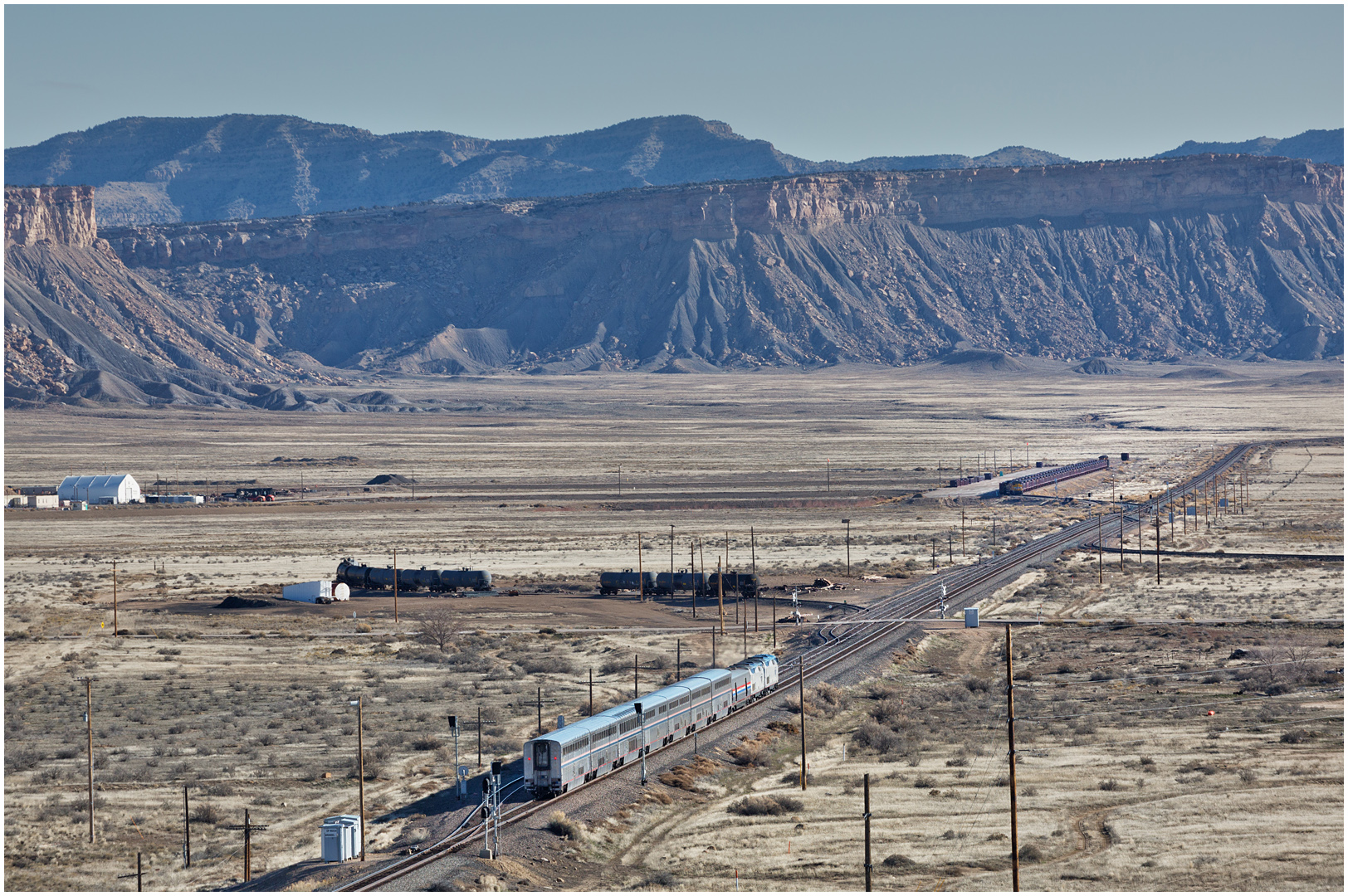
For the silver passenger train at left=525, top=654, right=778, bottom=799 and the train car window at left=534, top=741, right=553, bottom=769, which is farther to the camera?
the silver passenger train at left=525, top=654, right=778, bottom=799

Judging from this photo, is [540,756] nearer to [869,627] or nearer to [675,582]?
[869,627]

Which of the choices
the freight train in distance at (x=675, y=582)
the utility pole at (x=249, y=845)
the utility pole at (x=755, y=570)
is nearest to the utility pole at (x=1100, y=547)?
the utility pole at (x=755, y=570)

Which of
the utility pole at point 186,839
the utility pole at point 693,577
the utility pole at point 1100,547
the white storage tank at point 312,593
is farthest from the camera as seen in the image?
the utility pole at point 1100,547

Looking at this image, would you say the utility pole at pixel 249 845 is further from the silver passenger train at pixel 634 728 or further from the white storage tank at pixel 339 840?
the silver passenger train at pixel 634 728

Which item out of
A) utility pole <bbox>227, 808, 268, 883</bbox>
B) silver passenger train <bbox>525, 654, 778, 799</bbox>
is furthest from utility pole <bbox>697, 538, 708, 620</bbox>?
utility pole <bbox>227, 808, 268, 883</bbox>

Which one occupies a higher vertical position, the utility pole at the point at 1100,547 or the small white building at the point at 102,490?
the small white building at the point at 102,490

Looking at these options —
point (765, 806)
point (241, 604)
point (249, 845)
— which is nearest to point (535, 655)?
point (241, 604)

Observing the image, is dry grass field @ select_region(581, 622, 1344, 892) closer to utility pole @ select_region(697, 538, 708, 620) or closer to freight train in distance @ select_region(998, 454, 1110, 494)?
utility pole @ select_region(697, 538, 708, 620)
